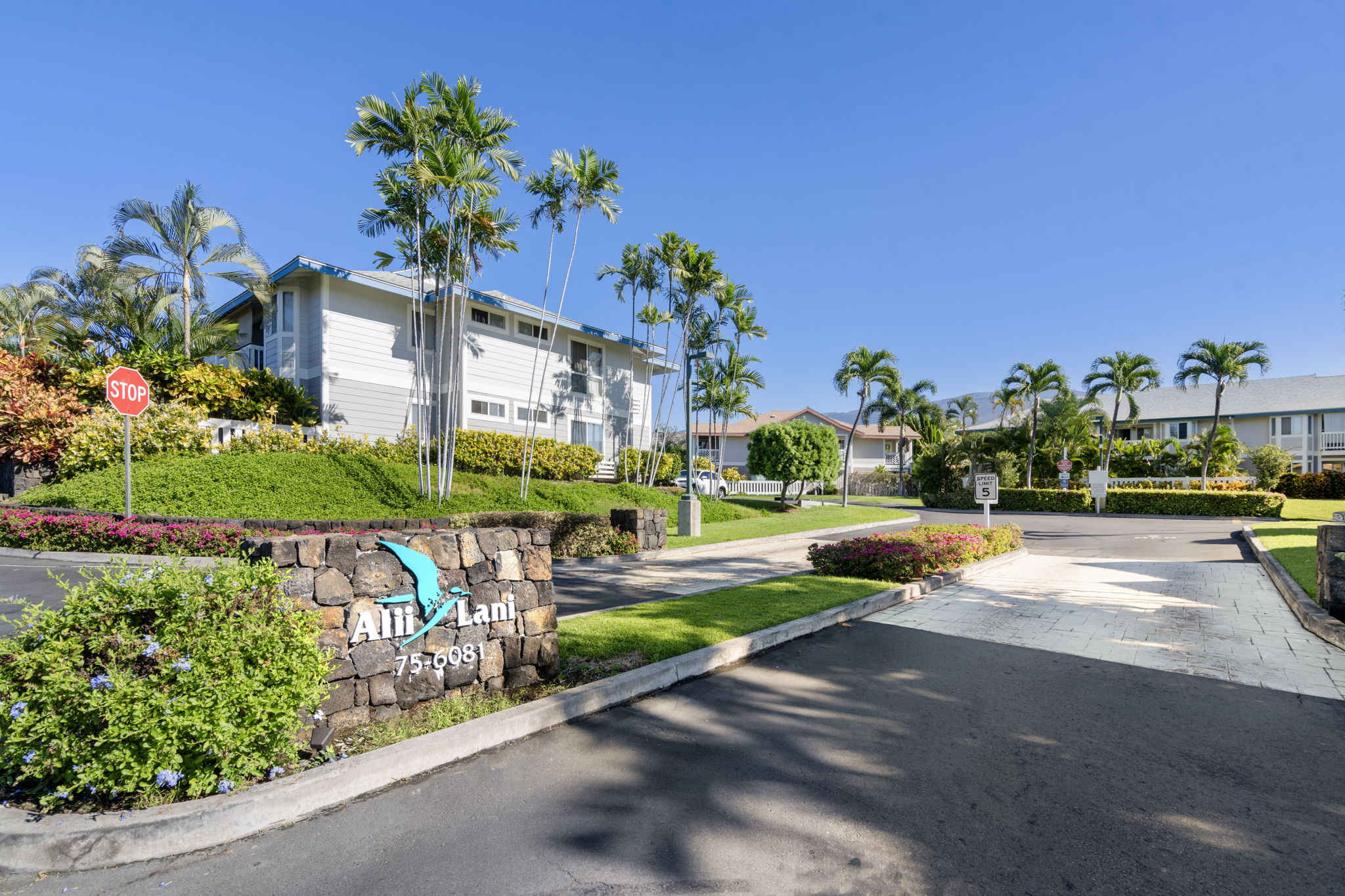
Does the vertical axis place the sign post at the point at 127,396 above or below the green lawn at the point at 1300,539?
above

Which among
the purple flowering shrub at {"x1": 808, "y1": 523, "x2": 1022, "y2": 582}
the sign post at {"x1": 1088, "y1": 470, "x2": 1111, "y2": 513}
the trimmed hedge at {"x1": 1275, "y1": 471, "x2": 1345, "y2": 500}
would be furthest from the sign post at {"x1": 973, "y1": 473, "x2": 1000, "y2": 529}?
the trimmed hedge at {"x1": 1275, "y1": 471, "x2": 1345, "y2": 500}

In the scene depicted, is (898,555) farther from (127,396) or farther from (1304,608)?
(127,396)

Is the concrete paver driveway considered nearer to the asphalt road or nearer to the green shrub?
the asphalt road

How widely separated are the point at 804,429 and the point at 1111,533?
Result: 12.4 metres

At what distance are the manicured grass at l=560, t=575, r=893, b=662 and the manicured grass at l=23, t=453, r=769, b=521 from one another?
31.0 ft

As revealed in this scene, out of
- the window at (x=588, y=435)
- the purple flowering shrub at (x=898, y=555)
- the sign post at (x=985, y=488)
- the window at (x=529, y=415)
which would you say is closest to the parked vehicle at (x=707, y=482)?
the window at (x=588, y=435)

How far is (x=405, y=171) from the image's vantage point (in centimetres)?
1517

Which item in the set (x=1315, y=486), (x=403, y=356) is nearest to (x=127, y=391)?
(x=403, y=356)

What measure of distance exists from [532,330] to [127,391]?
15771 mm

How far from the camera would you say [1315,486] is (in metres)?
36.5

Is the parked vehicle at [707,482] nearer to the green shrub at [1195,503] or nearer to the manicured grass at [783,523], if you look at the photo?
the manicured grass at [783,523]

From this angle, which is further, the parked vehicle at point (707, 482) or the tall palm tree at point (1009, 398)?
the tall palm tree at point (1009, 398)

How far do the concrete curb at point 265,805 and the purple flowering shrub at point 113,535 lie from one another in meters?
9.34

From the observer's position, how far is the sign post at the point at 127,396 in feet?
41.1
